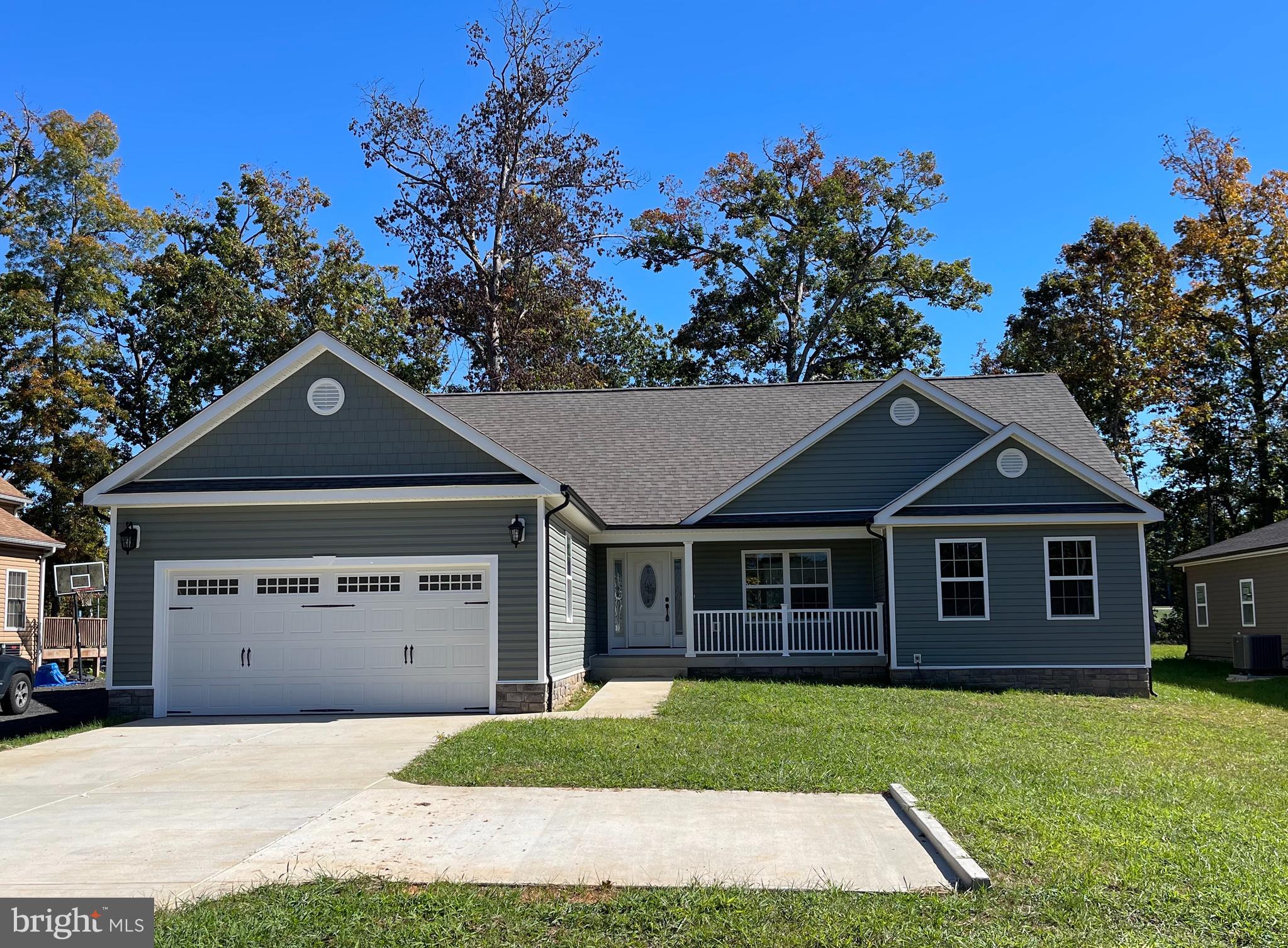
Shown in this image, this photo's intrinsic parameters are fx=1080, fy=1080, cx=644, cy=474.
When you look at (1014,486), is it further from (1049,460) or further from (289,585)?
(289,585)

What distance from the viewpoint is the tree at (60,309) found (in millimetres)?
33250

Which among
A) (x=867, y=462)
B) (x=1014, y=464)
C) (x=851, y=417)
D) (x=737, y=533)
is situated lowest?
(x=737, y=533)

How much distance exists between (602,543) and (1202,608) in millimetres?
17151

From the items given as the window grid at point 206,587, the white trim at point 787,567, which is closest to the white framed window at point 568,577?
the white trim at point 787,567

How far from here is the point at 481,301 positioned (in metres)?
33.4

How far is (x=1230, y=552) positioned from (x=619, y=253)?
21239 mm

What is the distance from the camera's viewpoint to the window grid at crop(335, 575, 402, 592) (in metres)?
15.1

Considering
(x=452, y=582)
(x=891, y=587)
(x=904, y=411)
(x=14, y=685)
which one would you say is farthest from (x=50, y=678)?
(x=904, y=411)

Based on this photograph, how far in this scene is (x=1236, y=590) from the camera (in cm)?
2567

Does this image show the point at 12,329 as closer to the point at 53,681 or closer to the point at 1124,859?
the point at 53,681

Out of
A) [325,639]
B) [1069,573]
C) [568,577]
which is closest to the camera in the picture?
[325,639]

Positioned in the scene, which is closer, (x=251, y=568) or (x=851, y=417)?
(x=251, y=568)

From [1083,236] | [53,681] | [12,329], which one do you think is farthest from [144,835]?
[1083,236]

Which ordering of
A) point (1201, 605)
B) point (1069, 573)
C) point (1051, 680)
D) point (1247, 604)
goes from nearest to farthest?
point (1051, 680)
point (1069, 573)
point (1247, 604)
point (1201, 605)
